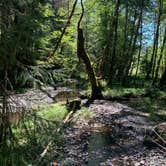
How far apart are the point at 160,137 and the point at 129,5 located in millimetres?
17948

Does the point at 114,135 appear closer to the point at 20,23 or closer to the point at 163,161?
the point at 163,161

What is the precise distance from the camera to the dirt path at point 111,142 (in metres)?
8.25

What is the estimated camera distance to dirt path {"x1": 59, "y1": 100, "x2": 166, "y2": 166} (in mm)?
8250

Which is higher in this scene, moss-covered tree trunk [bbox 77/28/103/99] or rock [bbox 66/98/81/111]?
moss-covered tree trunk [bbox 77/28/103/99]

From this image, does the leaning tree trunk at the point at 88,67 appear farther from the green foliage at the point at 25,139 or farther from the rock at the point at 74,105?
the green foliage at the point at 25,139

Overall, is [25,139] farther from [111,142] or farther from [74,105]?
[74,105]

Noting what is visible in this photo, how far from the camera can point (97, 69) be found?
2253 centimetres

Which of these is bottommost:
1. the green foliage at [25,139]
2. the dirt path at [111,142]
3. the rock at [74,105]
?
the dirt path at [111,142]

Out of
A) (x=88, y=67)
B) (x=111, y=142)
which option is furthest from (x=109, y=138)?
(x=88, y=67)

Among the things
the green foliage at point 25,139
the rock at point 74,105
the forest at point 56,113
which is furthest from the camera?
the rock at point 74,105

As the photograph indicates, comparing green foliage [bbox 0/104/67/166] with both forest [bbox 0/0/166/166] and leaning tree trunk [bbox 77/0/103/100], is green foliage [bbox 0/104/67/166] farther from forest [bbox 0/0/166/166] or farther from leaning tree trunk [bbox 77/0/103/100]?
A: leaning tree trunk [bbox 77/0/103/100]

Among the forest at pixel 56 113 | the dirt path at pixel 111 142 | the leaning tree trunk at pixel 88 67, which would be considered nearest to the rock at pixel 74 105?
the forest at pixel 56 113

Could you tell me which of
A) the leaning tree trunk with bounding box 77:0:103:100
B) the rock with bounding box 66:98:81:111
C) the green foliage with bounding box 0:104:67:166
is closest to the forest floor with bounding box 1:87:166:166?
the rock with bounding box 66:98:81:111

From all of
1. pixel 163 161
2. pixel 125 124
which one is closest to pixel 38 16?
pixel 163 161
